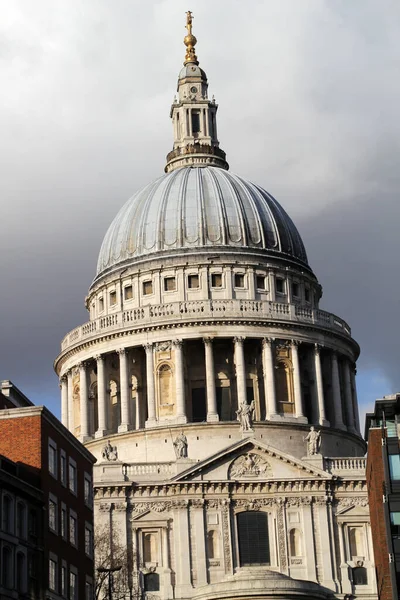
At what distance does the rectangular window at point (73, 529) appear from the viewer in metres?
71.9

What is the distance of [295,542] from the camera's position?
4126 inches

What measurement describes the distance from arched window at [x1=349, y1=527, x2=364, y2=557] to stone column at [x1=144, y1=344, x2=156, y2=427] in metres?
19.8

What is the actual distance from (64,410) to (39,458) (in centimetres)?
6094

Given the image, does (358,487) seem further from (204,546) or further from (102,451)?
(102,451)

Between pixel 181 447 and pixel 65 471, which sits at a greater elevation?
pixel 181 447

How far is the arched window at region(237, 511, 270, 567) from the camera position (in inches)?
4102

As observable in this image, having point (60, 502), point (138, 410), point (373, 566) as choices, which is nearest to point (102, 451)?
point (138, 410)

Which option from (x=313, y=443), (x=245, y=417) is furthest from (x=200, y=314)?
(x=313, y=443)

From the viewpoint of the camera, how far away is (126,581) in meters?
98.8

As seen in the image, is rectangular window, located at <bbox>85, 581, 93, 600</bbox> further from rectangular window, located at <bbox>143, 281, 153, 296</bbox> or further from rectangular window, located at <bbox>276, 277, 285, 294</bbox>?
rectangular window, located at <bbox>276, 277, 285, 294</bbox>

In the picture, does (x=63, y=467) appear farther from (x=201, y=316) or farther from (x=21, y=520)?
(x=201, y=316)

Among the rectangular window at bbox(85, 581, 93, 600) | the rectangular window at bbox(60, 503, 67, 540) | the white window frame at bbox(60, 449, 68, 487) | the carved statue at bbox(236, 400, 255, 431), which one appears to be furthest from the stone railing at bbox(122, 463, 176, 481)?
the rectangular window at bbox(60, 503, 67, 540)

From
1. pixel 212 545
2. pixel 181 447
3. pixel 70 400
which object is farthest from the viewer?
pixel 70 400

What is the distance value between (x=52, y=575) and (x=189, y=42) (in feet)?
280
